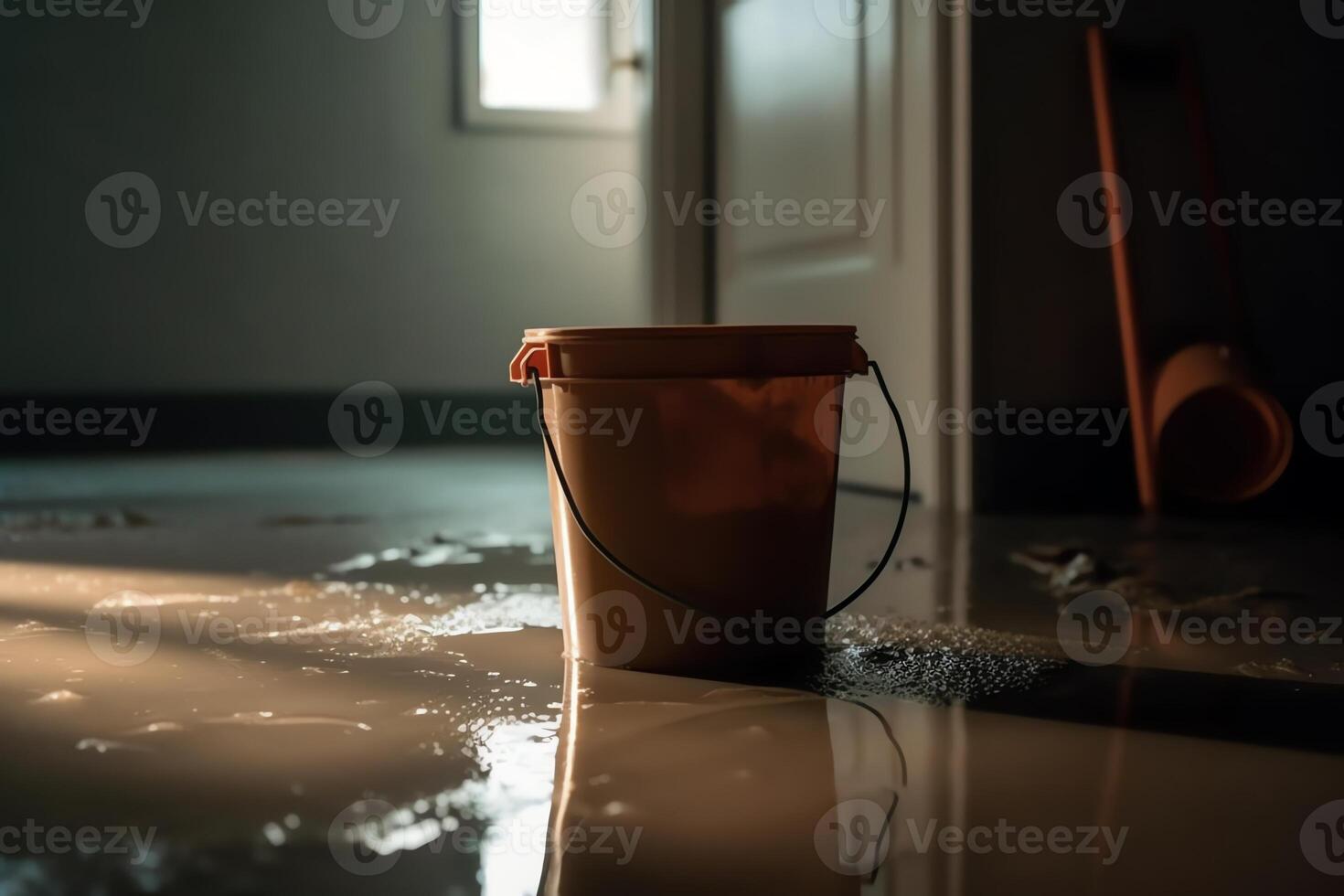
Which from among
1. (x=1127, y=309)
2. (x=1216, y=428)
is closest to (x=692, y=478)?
(x=1127, y=309)

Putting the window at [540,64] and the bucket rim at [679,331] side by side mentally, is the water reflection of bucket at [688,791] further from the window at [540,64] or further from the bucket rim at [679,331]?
the window at [540,64]

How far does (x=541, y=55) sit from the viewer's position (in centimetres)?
418

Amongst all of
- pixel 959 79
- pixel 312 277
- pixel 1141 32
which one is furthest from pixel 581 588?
pixel 312 277

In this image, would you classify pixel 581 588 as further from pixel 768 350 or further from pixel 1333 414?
pixel 1333 414

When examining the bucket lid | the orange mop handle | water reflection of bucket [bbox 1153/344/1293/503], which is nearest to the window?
the orange mop handle

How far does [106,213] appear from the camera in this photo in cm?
390

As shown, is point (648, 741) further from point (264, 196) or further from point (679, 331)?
point (264, 196)

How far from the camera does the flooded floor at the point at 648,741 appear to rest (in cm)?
67

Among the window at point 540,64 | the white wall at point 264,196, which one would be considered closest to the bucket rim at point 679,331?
the white wall at point 264,196

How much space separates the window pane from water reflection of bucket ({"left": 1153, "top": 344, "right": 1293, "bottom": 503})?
8.52 ft

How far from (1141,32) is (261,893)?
2111mm

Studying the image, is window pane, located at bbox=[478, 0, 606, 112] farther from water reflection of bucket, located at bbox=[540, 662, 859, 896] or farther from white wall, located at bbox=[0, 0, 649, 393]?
water reflection of bucket, located at bbox=[540, 662, 859, 896]

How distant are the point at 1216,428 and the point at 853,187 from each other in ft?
2.59

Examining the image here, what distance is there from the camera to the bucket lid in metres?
1.01
